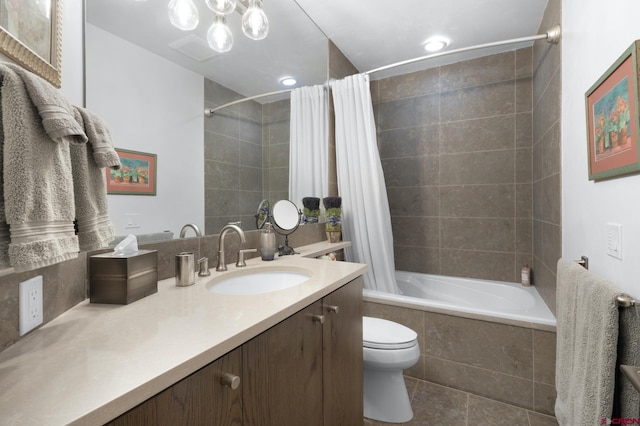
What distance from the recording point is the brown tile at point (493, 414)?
5.38 ft

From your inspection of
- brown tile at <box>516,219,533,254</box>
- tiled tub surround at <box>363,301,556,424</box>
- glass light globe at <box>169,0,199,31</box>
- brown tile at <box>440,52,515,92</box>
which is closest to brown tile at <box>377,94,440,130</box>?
brown tile at <box>440,52,515,92</box>

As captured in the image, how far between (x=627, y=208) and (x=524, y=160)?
A: 5.93 ft

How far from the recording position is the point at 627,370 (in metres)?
0.72

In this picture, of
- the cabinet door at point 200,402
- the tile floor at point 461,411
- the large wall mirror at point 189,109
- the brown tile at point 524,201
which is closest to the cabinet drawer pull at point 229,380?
the cabinet door at point 200,402

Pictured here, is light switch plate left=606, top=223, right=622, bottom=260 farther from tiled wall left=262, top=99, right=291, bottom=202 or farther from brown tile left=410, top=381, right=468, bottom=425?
tiled wall left=262, top=99, right=291, bottom=202

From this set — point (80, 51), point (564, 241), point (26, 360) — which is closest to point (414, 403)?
point (564, 241)

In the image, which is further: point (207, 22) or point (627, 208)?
point (207, 22)

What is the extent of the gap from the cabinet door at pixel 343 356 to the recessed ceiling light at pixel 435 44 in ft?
7.22

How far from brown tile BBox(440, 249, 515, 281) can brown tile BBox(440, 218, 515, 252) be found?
0.18ft

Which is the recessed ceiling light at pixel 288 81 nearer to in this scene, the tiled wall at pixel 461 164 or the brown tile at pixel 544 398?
the tiled wall at pixel 461 164

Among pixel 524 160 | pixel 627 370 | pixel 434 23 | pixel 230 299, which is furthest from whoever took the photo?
pixel 524 160

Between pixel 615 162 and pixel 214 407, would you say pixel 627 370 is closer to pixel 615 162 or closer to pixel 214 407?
pixel 615 162

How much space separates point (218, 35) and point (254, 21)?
201mm

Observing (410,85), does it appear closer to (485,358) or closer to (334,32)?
(334,32)
